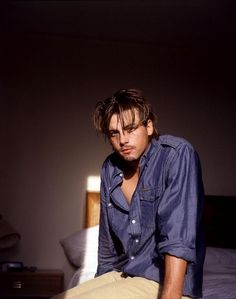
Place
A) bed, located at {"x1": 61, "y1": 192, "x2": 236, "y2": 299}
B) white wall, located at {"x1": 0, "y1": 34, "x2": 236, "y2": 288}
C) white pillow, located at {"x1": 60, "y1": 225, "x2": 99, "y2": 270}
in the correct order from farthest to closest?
white wall, located at {"x1": 0, "y1": 34, "x2": 236, "y2": 288} → white pillow, located at {"x1": 60, "y1": 225, "x2": 99, "y2": 270} → bed, located at {"x1": 61, "y1": 192, "x2": 236, "y2": 299}

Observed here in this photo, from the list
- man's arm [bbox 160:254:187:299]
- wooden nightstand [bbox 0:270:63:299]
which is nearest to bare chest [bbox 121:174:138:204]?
man's arm [bbox 160:254:187:299]

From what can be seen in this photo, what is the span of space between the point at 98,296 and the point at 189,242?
0.32 meters

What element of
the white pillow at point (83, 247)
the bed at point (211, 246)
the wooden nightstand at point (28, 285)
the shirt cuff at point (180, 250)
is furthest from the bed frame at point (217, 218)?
the shirt cuff at point (180, 250)

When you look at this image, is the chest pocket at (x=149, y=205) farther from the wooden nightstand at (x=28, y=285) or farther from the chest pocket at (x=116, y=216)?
the wooden nightstand at (x=28, y=285)

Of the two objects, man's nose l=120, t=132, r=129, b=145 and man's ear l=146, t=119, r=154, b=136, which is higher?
man's ear l=146, t=119, r=154, b=136

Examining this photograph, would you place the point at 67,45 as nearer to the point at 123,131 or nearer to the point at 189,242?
the point at 123,131

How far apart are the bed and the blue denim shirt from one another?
0.65 metres

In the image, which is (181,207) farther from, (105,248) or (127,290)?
(105,248)

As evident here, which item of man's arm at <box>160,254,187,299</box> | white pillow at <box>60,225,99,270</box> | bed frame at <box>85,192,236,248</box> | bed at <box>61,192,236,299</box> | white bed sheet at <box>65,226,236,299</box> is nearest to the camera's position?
man's arm at <box>160,254,187,299</box>

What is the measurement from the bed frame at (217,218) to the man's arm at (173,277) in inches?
87.3

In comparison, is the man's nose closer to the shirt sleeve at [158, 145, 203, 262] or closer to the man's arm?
the shirt sleeve at [158, 145, 203, 262]

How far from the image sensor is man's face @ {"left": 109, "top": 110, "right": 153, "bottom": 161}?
143 cm

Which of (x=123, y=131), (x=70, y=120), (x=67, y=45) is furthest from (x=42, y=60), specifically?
(x=123, y=131)

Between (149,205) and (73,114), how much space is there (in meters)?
2.27
